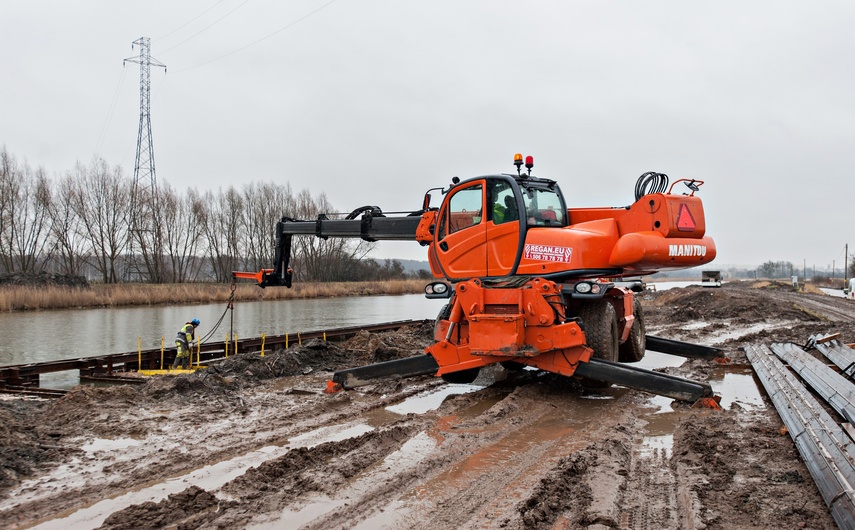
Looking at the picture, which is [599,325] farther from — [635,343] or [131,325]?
[131,325]

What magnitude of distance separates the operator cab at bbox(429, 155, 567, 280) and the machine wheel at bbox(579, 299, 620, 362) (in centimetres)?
106


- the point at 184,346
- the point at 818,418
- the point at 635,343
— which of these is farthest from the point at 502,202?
the point at 184,346

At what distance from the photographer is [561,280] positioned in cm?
745

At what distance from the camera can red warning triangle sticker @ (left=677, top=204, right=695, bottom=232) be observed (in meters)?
7.37

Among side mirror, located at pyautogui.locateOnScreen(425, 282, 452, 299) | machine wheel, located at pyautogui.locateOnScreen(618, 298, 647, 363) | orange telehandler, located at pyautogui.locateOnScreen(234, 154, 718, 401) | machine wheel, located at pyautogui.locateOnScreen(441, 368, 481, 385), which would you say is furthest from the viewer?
machine wheel, located at pyautogui.locateOnScreen(618, 298, 647, 363)

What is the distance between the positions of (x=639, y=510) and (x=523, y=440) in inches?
71.5

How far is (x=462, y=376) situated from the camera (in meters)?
8.38

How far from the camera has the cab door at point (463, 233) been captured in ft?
25.2

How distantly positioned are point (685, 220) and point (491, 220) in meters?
2.25

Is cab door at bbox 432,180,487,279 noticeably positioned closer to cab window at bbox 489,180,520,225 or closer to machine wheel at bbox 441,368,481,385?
cab window at bbox 489,180,520,225

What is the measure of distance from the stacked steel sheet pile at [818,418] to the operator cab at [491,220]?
10.6ft

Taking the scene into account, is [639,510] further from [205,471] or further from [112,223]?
[112,223]

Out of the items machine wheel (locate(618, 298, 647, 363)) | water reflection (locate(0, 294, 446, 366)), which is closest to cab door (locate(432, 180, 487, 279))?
machine wheel (locate(618, 298, 647, 363))

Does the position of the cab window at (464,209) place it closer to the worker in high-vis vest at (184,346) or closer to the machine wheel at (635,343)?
the machine wheel at (635,343)
